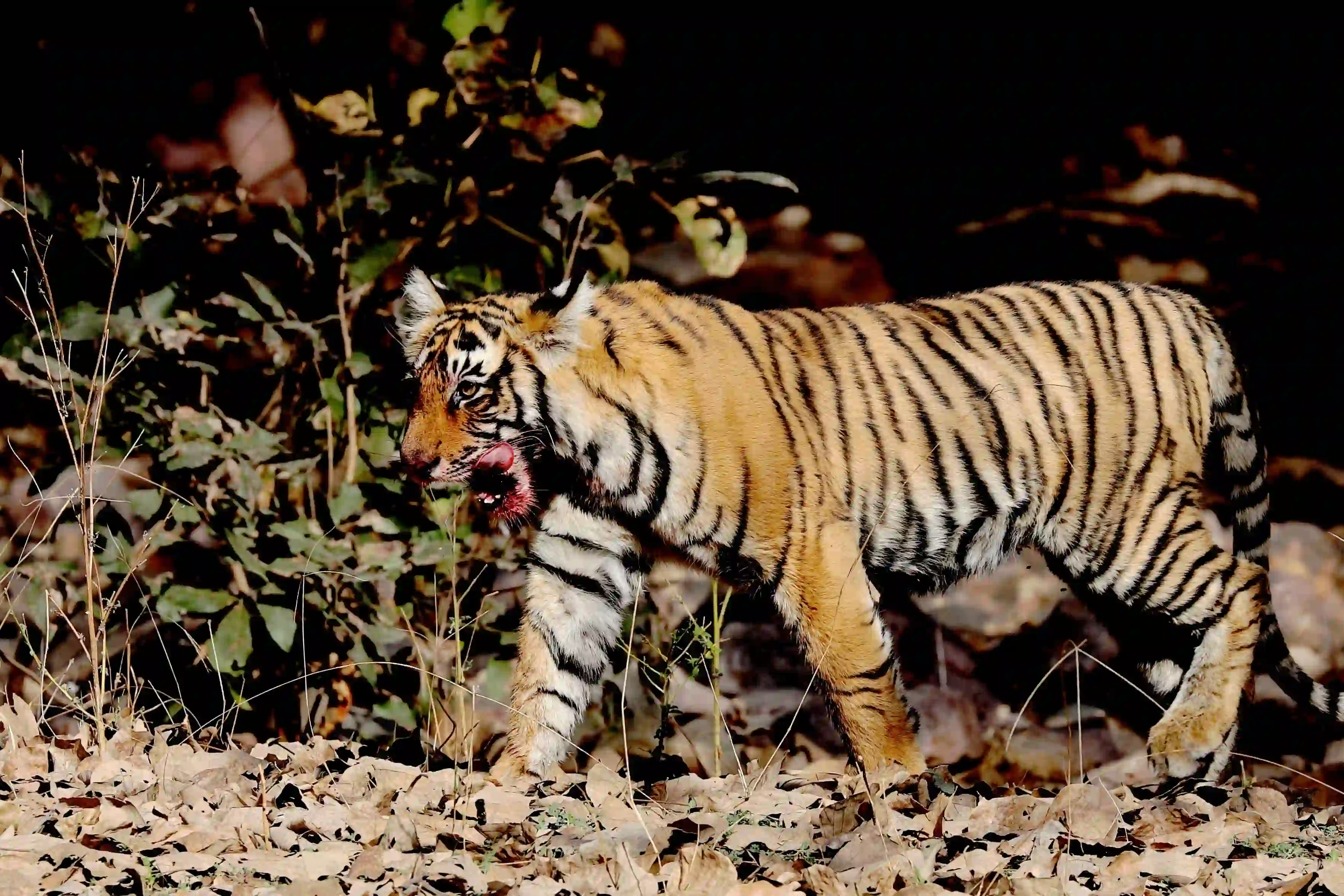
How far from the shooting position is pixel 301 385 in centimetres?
461

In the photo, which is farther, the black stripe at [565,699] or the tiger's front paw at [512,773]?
the black stripe at [565,699]

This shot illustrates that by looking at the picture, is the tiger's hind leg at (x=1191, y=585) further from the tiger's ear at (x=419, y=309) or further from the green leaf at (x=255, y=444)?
the green leaf at (x=255, y=444)

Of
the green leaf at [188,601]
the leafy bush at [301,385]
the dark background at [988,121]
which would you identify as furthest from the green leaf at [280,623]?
the dark background at [988,121]

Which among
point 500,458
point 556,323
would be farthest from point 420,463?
point 556,323

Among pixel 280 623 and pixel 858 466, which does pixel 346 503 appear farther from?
pixel 858 466

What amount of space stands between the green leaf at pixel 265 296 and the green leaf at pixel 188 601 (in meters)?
0.90

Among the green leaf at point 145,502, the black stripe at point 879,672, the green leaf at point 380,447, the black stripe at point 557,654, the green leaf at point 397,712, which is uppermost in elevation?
the green leaf at point 380,447

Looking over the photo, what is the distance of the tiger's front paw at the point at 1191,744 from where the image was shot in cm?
386

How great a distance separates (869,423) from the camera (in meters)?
3.94

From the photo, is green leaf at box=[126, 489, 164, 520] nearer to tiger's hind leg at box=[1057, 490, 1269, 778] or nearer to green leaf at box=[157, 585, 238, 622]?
green leaf at box=[157, 585, 238, 622]

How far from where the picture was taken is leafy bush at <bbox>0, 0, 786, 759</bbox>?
425 cm

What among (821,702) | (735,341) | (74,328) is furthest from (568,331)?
(821,702)

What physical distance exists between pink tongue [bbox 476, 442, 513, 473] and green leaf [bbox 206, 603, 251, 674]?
3.60ft

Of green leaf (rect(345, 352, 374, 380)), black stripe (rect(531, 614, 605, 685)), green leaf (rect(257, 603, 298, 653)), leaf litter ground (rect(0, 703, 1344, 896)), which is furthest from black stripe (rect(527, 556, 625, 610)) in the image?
green leaf (rect(345, 352, 374, 380))
